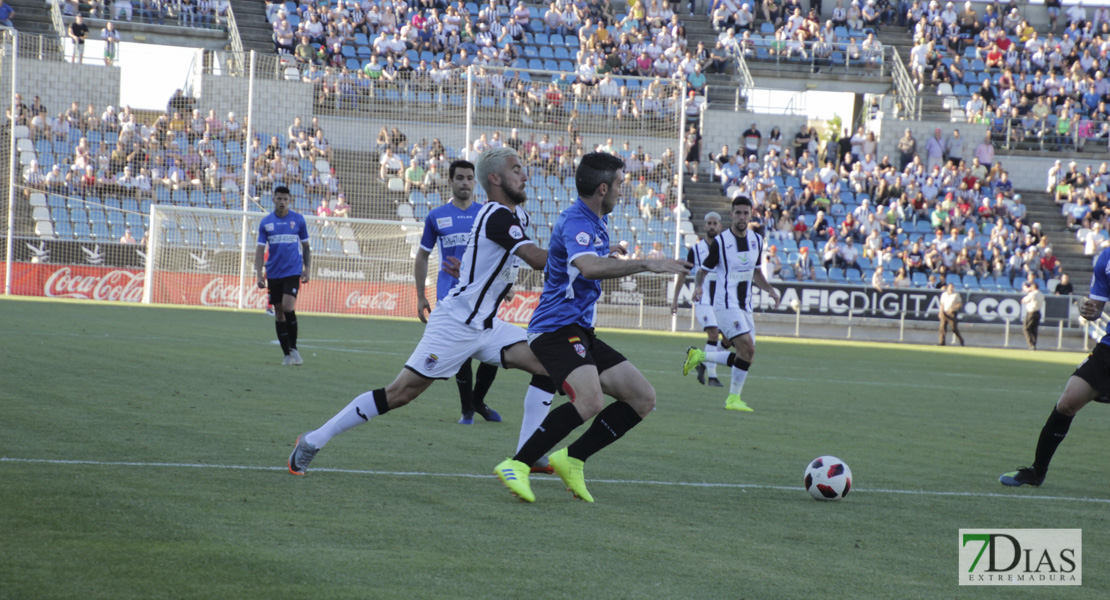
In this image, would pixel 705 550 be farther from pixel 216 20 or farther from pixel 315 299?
pixel 216 20

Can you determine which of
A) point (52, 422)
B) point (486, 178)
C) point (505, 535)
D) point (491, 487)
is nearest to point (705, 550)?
point (505, 535)

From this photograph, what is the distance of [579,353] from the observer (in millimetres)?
6047

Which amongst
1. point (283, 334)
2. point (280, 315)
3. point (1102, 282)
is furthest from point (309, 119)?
point (1102, 282)

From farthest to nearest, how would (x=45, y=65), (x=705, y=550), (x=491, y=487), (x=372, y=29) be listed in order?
1. (x=372, y=29)
2. (x=45, y=65)
3. (x=491, y=487)
4. (x=705, y=550)

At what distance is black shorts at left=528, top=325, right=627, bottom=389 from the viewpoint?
6.04m

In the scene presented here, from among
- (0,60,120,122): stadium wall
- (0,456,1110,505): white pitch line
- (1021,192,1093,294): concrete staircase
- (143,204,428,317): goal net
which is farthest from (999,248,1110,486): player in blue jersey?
(1021,192,1093,294): concrete staircase

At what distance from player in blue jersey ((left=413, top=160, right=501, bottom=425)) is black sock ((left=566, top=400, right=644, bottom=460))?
305 centimetres

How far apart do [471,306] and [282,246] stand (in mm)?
7995

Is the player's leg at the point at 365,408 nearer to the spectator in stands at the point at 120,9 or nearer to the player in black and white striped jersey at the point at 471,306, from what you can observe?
the player in black and white striped jersey at the point at 471,306

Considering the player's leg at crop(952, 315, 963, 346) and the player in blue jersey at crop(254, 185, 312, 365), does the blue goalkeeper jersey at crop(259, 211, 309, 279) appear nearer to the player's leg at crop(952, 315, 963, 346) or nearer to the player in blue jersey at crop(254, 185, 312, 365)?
the player in blue jersey at crop(254, 185, 312, 365)

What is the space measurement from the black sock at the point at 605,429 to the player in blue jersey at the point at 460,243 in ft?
10.0

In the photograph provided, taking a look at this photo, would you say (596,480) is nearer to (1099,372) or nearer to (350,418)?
(350,418)

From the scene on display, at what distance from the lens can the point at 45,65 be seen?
26.6 metres

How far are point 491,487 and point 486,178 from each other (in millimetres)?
1731
